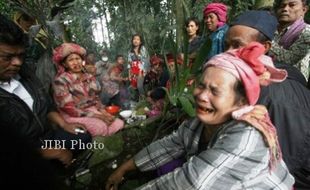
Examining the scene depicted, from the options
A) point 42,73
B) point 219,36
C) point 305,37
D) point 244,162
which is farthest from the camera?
point 42,73

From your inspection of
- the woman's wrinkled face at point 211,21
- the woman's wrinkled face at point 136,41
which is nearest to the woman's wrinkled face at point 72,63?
the woman's wrinkled face at point 211,21

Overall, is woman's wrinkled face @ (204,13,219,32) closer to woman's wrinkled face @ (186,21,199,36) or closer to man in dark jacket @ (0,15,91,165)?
woman's wrinkled face @ (186,21,199,36)

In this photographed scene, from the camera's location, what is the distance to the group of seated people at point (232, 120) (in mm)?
1493

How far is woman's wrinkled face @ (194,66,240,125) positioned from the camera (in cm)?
158

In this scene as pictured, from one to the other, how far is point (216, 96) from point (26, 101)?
1361 millimetres

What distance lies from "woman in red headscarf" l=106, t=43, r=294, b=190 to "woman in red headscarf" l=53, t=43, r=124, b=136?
73.0 inches

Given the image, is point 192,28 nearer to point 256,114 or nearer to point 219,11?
point 219,11

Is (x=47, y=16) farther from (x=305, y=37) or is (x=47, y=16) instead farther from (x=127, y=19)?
(x=305, y=37)

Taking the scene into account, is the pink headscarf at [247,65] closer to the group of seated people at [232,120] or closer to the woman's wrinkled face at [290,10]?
the group of seated people at [232,120]

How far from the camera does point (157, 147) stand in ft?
6.53

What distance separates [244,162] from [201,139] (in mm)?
380

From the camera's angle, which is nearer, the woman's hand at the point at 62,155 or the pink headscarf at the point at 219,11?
the woman's hand at the point at 62,155

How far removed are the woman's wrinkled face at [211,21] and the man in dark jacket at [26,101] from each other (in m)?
2.11

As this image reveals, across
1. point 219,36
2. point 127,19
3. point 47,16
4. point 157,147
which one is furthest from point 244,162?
point 127,19
